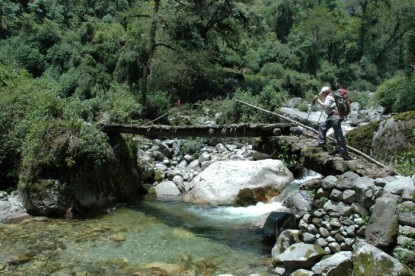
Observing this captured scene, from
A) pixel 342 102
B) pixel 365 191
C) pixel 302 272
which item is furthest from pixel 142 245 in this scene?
pixel 342 102

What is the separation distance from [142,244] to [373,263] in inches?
203

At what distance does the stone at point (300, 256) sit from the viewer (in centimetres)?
736

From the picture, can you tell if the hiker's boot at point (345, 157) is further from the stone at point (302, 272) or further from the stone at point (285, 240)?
the stone at point (302, 272)

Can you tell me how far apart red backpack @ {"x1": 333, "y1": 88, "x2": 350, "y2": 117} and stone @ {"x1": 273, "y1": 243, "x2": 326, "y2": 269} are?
9.12ft

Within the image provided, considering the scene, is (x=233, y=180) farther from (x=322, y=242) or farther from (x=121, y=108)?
(x=121, y=108)

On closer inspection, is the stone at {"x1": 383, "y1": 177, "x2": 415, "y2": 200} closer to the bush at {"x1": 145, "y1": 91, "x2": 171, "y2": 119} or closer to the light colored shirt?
the light colored shirt

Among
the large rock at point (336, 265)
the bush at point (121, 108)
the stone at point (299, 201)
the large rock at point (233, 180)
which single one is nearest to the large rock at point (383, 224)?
the large rock at point (336, 265)

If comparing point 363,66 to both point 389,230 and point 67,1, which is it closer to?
point 67,1

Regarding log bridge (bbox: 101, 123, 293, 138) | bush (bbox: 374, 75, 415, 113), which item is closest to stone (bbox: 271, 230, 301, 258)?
log bridge (bbox: 101, 123, 293, 138)

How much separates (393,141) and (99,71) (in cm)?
2099

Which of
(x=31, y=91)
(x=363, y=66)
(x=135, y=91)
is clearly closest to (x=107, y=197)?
(x=31, y=91)

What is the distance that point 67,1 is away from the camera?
148 ft

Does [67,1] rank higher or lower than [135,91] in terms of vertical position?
higher

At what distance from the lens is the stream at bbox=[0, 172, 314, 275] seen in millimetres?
7891
